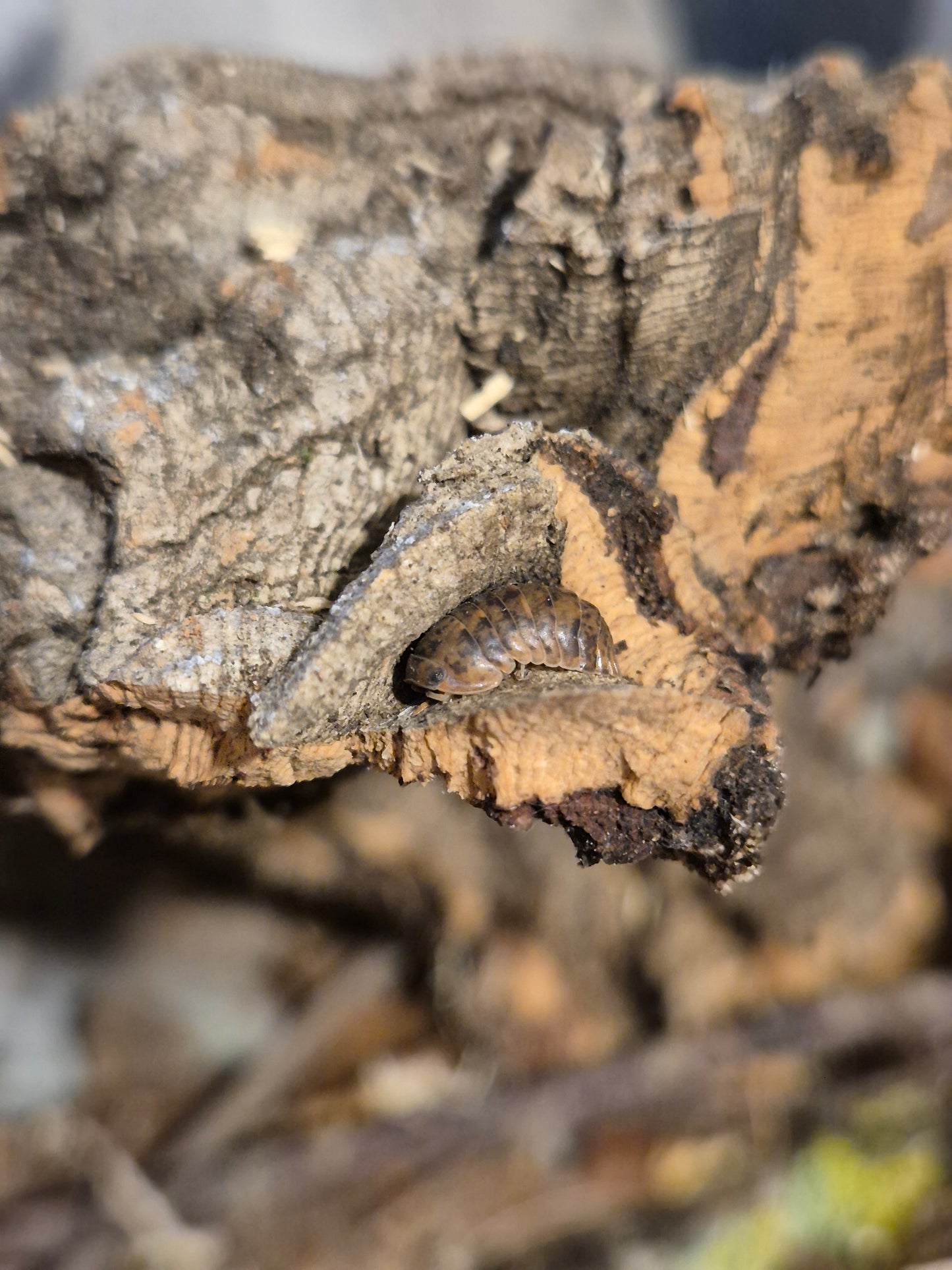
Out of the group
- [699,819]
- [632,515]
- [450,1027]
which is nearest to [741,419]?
[632,515]

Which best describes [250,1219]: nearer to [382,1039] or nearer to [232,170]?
[382,1039]

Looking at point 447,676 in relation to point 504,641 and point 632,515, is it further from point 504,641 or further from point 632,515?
point 632,515

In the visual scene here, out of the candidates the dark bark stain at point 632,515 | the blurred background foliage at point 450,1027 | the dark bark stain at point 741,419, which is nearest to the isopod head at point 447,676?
the dark bark stain at point 632,515

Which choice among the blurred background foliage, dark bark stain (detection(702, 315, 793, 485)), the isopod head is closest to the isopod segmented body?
the isopod head

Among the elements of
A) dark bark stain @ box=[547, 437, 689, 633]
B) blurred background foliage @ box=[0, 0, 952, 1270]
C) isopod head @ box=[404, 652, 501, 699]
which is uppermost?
dark bark stain @ box=[547, 437, 689, 633]

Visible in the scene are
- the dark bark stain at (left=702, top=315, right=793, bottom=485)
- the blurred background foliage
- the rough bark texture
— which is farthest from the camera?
the blurred background foliage

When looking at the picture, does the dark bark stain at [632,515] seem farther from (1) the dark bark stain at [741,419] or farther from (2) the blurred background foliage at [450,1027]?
(2) the blurred background foliage at [450,1027]

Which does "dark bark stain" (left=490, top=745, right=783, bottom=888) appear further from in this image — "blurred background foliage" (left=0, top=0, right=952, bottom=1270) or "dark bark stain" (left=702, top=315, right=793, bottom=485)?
"blurred background foliage" (left=0, top=0, right=952, bottom=1270)
